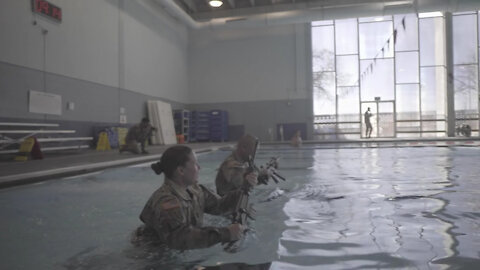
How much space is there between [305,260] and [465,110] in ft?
68.6

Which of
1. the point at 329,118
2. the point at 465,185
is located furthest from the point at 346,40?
the point at 465,185

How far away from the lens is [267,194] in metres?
4.76

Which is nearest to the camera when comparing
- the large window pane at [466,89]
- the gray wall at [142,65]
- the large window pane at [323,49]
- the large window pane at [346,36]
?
the gray wall at [142,65]

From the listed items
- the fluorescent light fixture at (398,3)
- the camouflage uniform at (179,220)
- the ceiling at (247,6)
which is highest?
the ceiling at (247,6)

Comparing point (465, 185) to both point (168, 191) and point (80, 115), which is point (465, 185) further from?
point (80, 115)

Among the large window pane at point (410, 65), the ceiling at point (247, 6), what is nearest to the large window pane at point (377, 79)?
the large window pane at point (410, 65)

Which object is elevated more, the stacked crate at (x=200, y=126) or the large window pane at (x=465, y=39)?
the large window pane at (x=465, y=39)

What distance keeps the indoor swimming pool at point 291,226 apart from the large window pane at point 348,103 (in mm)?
14622

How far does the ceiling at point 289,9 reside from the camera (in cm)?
1562

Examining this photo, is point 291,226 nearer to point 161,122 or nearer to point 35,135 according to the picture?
point 35,135

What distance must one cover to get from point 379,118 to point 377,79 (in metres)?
2.13

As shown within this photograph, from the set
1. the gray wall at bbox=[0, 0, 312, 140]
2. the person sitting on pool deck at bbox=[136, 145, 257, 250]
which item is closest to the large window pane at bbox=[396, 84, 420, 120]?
the gray wall at bbox=[0, 0, 312, 140]

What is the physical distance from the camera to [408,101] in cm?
1962

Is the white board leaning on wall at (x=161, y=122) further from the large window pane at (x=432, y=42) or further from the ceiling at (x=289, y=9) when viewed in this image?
the large window pane at (x=432, y=42)
